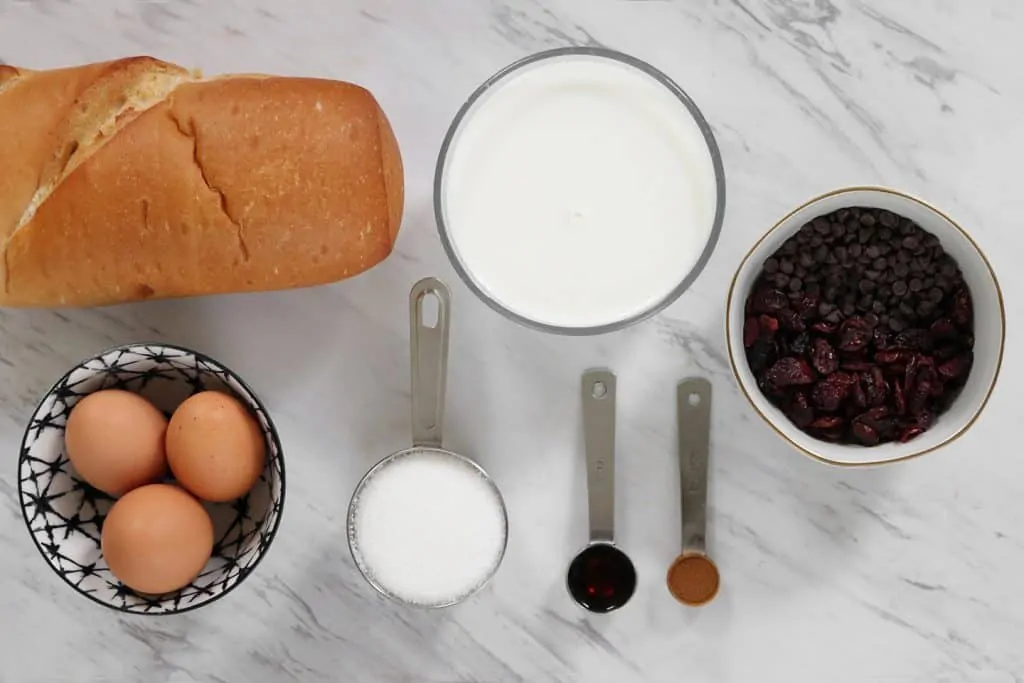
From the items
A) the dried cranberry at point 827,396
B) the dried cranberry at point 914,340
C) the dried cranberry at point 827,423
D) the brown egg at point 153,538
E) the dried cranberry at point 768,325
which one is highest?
the dried cranberry at point 914,340

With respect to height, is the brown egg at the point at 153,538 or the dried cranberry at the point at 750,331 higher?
the dried cranberry at the point at 750,331

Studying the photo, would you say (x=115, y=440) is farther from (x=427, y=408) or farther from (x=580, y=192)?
(x=580, y=192)

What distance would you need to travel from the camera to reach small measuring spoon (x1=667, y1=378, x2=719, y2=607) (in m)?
1.02

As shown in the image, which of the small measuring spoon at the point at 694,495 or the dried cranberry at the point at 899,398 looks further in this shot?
the small measuring spoon at the point at 694,495

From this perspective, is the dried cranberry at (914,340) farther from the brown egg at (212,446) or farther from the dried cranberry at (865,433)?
the brown egg at (212,446)

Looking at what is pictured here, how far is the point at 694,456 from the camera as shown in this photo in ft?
3.36

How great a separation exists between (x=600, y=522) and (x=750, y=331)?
26 cm

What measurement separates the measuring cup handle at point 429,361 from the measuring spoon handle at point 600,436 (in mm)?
148

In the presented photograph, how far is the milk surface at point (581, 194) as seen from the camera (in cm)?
86

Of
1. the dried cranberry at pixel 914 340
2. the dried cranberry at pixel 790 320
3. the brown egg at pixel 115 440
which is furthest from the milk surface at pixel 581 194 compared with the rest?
the brown egg at pixel 115 440

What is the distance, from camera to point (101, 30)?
1015 mm

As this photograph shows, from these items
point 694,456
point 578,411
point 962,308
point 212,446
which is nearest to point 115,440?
point 212,446

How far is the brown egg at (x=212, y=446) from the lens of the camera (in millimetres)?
891

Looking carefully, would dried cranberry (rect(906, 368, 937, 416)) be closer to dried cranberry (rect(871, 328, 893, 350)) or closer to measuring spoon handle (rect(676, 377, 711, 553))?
dried cranberry (rect(871, 328, 893, 350))
